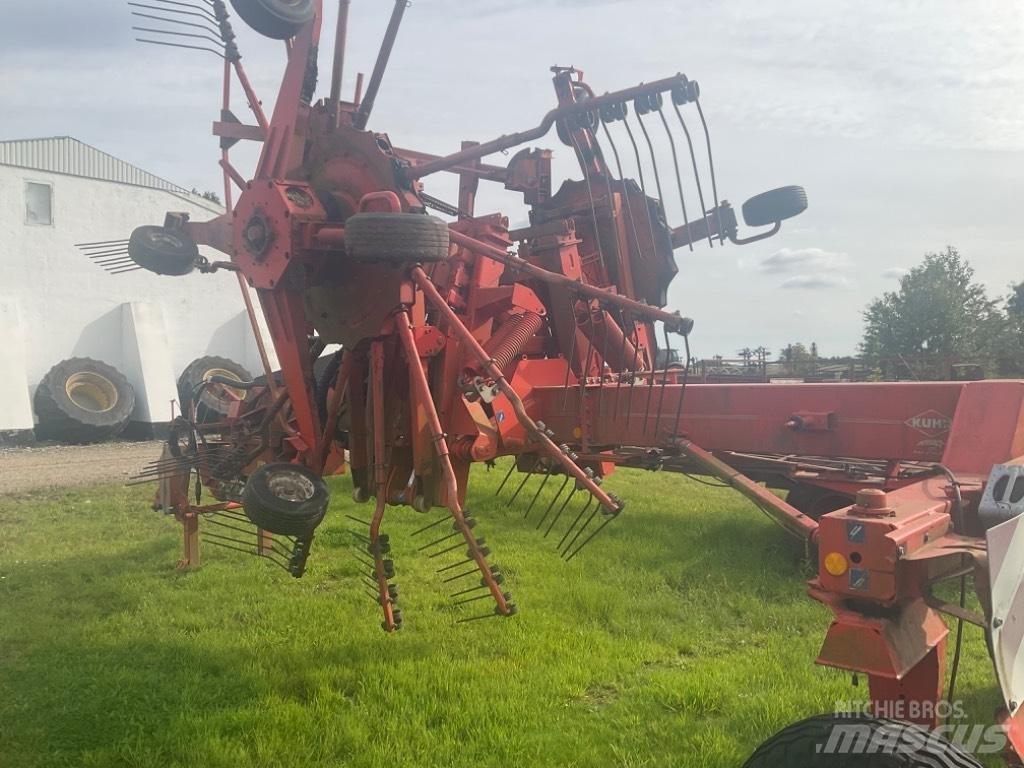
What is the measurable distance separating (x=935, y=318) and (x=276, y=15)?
28.5 meters

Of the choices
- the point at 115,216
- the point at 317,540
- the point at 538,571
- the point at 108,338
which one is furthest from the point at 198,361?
the point at 538,571

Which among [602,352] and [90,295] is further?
[90,295]

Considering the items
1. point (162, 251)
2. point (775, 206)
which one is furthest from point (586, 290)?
point (162, 251)

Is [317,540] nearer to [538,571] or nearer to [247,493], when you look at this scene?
[538,571]

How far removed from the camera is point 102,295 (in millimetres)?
18922

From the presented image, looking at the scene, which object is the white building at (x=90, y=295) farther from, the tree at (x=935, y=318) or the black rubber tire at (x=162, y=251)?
the tree at (x=935, y=318)

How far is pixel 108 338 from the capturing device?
1898 cm

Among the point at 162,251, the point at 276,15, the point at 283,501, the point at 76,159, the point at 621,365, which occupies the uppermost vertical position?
the point at 76,159

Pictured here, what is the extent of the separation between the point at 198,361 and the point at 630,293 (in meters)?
16.4

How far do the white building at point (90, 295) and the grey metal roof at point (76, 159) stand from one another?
34mm

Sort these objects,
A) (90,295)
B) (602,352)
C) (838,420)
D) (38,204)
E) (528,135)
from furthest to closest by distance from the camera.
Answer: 1. (90,295)
2. (38,204)
3. (602,352)
4. (528,135)
5. (838,420)

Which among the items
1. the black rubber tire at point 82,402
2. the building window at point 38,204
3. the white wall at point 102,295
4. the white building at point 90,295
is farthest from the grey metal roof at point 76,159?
the black rubber tire at point 82,402

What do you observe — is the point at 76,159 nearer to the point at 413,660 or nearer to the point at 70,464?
the point at 70,464

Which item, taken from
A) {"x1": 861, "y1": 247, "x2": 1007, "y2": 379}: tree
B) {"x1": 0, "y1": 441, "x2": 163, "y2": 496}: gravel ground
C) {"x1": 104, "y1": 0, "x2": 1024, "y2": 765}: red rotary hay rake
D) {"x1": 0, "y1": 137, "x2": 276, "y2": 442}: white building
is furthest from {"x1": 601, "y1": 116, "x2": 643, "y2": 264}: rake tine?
{"x1": 861, "y1": 247, "x2": 1007, "y2": 379}: tree
